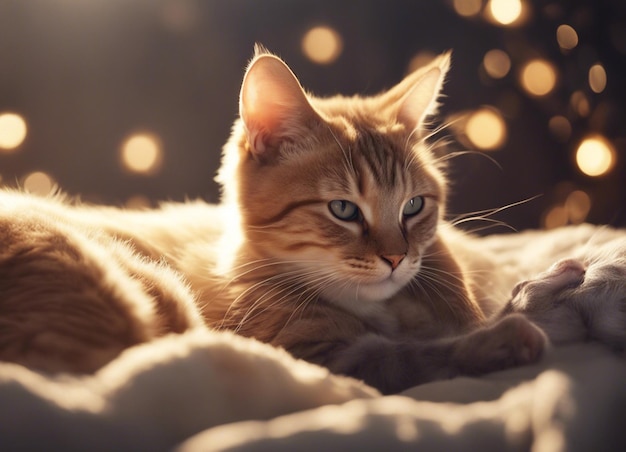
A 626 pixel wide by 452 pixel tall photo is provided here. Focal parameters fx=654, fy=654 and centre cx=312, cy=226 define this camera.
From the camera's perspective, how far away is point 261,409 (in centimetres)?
76

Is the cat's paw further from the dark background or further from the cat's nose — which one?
the dark background

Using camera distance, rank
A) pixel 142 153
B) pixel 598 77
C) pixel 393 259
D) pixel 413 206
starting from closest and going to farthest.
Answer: pixel 393 259 → pixel 413 206 → pixel 142 153 → pixel 598 77

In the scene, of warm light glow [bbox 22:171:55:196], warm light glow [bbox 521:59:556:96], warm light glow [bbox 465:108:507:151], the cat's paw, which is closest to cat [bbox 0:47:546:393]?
the cat's paw

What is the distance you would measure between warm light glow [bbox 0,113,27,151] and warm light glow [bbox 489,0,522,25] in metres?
1.60

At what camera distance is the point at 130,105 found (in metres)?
A: 2.07

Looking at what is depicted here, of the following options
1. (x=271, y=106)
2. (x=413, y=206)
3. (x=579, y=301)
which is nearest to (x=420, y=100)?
(x=413, y=206)

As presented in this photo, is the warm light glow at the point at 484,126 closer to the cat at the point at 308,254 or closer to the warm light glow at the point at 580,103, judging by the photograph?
the warm light glow at the point at 580,103

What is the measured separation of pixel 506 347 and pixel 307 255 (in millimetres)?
424

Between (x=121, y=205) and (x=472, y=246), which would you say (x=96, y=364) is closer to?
(x=472, y=246)

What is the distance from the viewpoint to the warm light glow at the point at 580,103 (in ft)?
7.55

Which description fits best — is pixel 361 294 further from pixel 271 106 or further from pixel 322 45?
pixel 322 45

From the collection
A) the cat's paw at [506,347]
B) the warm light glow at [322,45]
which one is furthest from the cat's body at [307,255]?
the warm light glow at [322,45]

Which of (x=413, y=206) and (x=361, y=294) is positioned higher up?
(x=413, y=206)

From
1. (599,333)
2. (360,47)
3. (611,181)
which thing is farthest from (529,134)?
(599,333)
